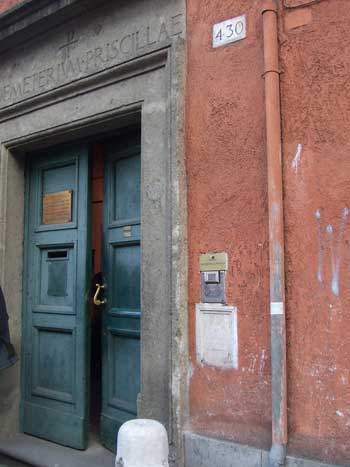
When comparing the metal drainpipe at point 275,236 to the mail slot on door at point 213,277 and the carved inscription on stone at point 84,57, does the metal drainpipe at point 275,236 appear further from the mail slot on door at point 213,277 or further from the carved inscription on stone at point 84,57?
the carved inscription on stone at point 84,57

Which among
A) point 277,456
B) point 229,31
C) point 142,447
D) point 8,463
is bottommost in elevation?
point 8,463

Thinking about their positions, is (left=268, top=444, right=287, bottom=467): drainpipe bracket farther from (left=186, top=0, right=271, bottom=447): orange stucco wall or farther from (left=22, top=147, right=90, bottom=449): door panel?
(left=22, top=147, right=90, bottom=449): door panel

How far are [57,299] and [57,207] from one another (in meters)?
0.78

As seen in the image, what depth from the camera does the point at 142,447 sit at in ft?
7.30

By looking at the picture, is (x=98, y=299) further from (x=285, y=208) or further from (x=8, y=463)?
(x=285, y=208)

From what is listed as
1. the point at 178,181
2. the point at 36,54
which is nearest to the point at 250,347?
the point at 178,181

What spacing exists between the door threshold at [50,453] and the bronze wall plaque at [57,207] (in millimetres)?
1796

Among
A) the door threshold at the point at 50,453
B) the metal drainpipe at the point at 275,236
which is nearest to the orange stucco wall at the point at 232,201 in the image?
the metal drainpipe at the point at 275,236

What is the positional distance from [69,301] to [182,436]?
158 centimetres

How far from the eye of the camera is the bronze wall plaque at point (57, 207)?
4.28 meters

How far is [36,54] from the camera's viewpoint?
4.30 m

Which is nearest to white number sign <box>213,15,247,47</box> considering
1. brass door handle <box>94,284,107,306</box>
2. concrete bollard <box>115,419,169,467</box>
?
brass door handle <box>94,284,107,306</box>

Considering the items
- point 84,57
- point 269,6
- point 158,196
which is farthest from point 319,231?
point 84,57

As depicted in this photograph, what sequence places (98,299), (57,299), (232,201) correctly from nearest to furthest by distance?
(232,201)
(98,299)
(57,299)
